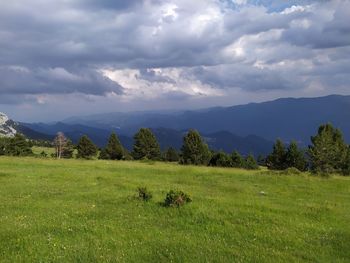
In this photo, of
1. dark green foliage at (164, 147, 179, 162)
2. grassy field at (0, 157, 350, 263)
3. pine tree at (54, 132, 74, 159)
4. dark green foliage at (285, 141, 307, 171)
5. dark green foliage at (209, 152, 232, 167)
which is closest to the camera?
grassy field at (0, 157, 350, 263)

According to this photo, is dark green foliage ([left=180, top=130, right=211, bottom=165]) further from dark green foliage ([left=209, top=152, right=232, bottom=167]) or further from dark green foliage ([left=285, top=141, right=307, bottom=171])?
dark green foliage ([left=285, top=141, right=307, bottom=171])

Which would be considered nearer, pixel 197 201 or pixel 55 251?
pixel 55 251

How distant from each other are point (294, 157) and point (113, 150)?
4731 centimetres

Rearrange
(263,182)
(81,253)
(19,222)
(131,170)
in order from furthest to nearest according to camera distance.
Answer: (131,170), (263,182), (19,222), (81,253)

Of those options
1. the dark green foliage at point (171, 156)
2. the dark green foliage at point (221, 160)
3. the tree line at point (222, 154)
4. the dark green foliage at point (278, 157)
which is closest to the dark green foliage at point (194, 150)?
the tree line at point (222, 154)

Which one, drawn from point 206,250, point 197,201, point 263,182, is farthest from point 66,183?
point 206,250

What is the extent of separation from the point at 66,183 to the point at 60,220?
1328 cm

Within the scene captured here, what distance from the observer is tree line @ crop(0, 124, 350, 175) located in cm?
7650

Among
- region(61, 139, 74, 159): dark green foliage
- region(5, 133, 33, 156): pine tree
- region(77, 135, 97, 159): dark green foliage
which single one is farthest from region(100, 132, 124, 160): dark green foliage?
region(5, 133, 33, 156): pine tree

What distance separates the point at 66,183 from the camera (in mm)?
29828


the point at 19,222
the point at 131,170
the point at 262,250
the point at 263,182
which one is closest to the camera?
the point at 262,250

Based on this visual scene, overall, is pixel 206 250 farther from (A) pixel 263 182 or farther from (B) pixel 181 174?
(B) pixel 181 174

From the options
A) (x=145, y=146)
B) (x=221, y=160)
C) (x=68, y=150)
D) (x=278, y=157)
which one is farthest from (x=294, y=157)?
(x=68, y=150)

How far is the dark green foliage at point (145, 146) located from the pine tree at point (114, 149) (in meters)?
8.20
